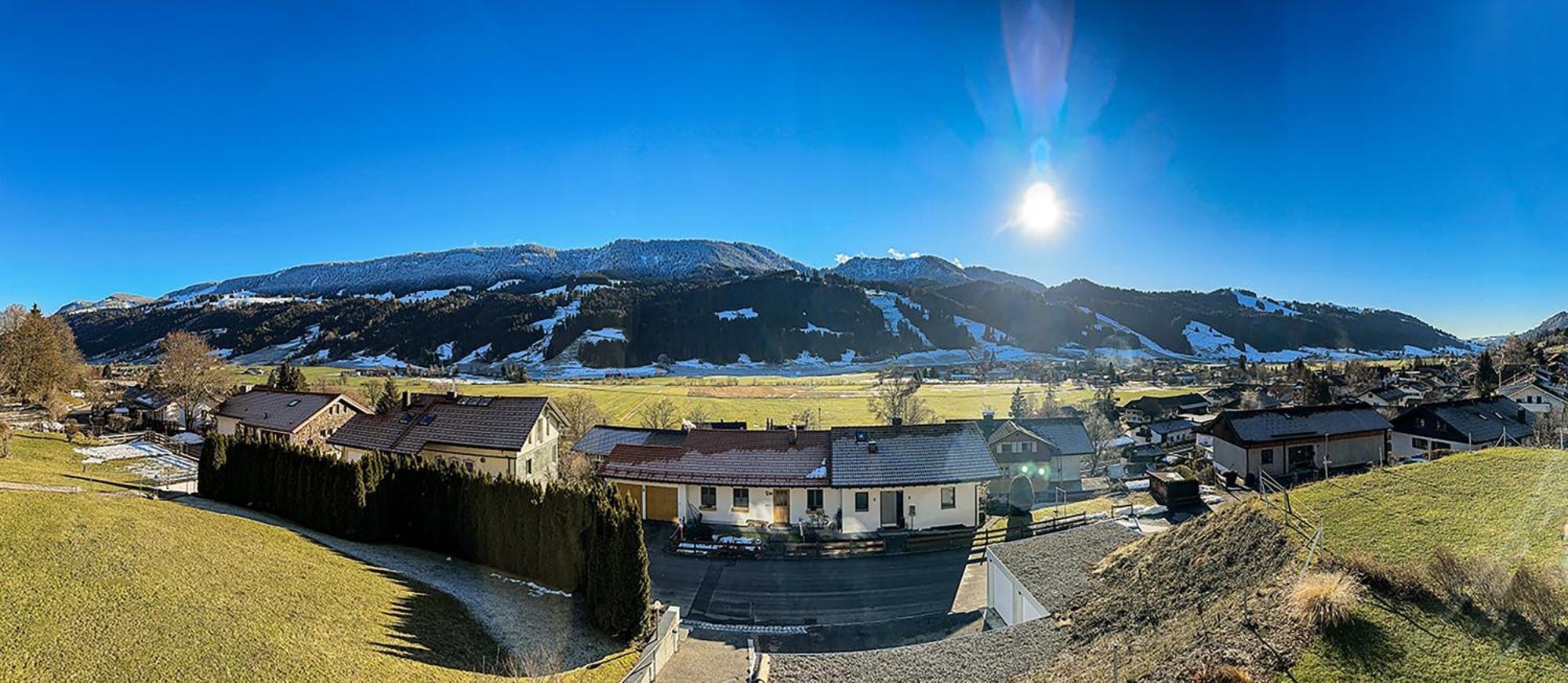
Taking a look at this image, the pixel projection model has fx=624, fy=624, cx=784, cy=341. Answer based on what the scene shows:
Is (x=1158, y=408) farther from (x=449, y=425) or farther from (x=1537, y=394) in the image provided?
(x=449, y=425)

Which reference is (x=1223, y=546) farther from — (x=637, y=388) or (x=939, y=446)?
(x=637, y=388)

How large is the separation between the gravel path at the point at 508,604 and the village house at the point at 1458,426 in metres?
58.3

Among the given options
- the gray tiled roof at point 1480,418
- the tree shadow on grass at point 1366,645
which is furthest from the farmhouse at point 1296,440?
the tree shadow on grass at point 1366,645

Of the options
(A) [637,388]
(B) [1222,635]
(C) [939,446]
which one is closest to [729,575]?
(C) [939,446]

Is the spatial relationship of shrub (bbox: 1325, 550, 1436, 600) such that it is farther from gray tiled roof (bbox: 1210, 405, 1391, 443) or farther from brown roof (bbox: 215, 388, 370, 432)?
brown roof (bbox: 215, 388, 370, 432)

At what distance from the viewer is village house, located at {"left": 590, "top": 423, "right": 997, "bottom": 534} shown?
1121 inches

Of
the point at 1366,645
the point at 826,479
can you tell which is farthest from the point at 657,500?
the point at 1366,645

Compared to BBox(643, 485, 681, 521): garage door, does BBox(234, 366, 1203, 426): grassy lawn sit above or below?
above

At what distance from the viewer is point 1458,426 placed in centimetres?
4572

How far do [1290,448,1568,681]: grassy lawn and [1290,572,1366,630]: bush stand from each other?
134 mm

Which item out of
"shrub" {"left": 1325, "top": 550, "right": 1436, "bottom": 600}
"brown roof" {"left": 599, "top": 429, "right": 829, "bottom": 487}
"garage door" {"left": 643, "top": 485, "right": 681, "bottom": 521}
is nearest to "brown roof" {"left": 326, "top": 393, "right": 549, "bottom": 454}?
"brown roof" {"left": 599, "top": 429, "right": 829, "bottom": 487}

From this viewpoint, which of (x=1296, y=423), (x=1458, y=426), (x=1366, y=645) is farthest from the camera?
(x=1458, y=426)

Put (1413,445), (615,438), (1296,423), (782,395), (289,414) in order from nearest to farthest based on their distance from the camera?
(615,438)
(289,414)
(1296,423)
(1413,445)
(782,395)

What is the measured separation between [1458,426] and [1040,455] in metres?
31.8
